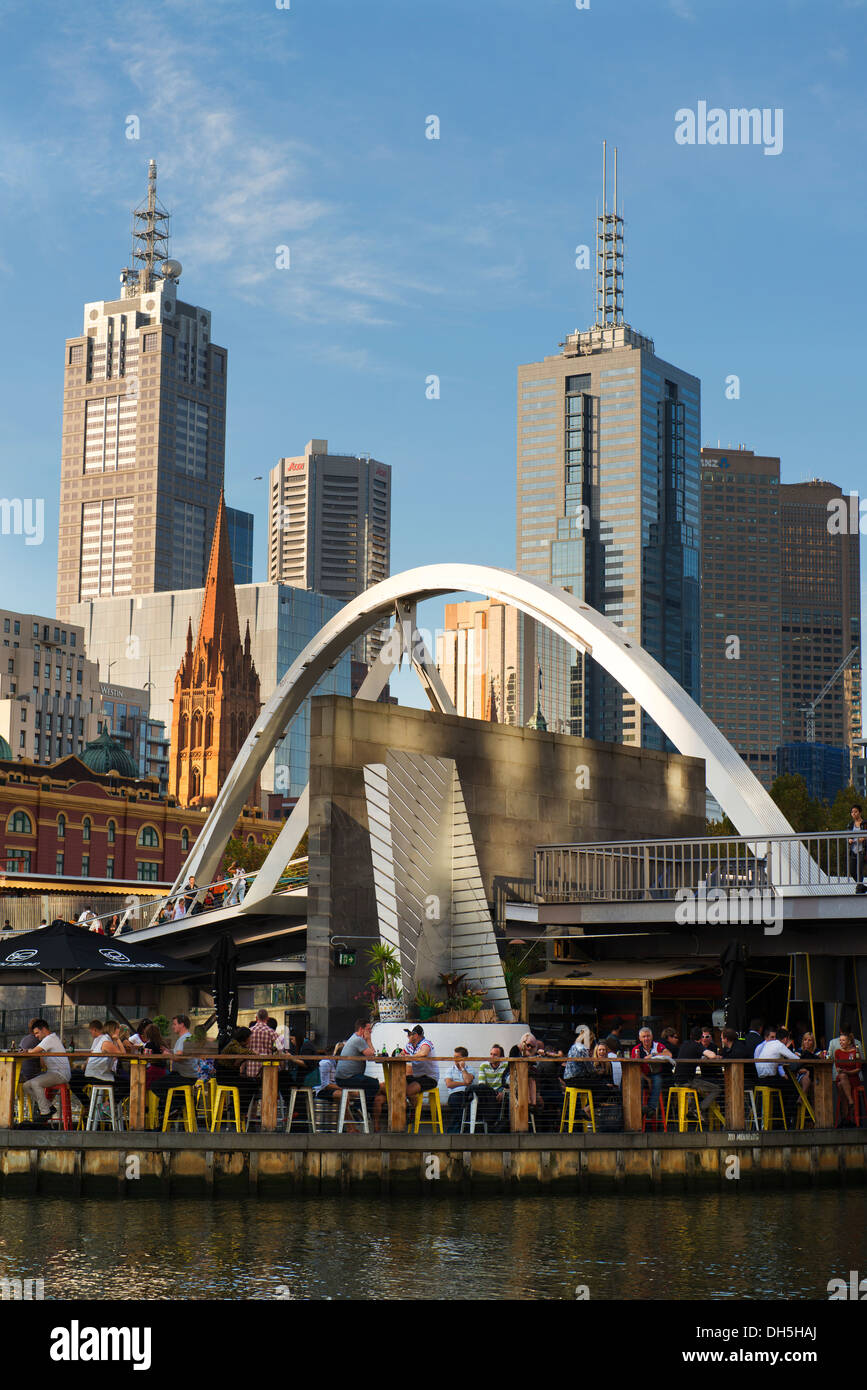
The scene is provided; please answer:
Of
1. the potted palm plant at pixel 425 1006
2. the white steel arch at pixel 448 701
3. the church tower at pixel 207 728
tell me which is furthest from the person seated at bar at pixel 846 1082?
the church tower at pixel 207 728

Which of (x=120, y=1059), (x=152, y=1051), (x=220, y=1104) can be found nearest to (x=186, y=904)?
(x=152, y=1051)

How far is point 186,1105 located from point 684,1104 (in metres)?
6.81

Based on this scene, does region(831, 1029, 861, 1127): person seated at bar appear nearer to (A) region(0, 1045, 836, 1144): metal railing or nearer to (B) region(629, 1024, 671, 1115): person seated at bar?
(A) region(0, 1045, 836, 1144): metal railing

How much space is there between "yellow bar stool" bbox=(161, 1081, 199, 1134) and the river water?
137cm

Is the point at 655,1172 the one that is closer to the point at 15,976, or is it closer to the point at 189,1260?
the point at 189,1260

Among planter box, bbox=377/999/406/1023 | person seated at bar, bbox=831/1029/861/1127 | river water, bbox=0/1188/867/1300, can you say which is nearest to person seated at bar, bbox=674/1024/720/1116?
person seated at bar, bbox=831/1029/861/1127

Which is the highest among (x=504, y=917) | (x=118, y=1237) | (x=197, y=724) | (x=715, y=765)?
(x=197, y=724)

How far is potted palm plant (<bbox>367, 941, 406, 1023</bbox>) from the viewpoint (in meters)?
31.8

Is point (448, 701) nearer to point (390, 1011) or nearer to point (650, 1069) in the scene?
point (390, 1011)

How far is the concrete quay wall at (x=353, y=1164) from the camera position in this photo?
21312 millimetres

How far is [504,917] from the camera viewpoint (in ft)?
120

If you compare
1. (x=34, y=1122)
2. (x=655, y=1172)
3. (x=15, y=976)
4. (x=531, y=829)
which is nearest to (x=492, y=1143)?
(x=655, y=1172)

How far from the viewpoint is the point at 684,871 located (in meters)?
36.5

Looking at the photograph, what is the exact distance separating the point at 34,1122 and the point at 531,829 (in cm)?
1883
